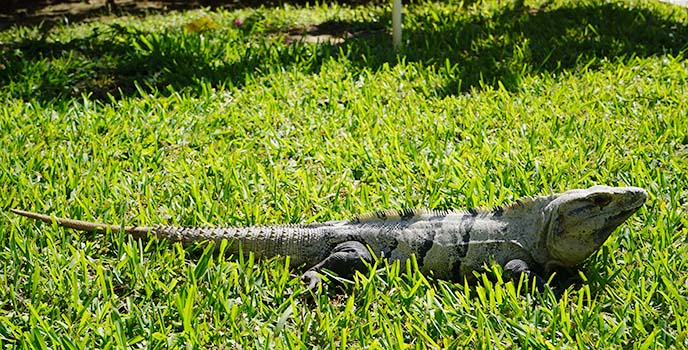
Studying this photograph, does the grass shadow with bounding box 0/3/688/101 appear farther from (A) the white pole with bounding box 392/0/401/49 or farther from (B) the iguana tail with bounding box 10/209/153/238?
(B) the iguana tail with bounding box 10/209/153/238

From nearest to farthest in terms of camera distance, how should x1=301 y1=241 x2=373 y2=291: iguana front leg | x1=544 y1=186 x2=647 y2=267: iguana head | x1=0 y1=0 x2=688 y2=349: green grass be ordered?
1. x1=0 y1=0 x2=688 y2=349: green grass
2. x1=544 y1=186 x2=647 y2=267: iguana head
3. x1=301 y1=241 x2=373 y2=291: iguana front leg

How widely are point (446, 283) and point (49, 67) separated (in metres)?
4.24

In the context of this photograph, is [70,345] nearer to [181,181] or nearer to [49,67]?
[181,181]

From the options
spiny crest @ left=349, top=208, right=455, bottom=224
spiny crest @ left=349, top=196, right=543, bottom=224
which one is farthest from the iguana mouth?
spiny crest @ left=349, top=208, right=455, bottom=224

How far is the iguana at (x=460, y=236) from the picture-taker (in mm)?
3146

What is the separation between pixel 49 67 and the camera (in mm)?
6297

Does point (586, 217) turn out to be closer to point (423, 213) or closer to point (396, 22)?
point (423, 213)

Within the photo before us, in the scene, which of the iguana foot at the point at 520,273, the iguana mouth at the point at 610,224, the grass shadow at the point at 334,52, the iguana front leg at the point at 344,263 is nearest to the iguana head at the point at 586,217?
the iguana mouth at the point at 610,224

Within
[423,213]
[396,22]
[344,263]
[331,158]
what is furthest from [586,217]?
[396,22]

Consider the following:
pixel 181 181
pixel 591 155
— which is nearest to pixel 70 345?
pixel 181 181

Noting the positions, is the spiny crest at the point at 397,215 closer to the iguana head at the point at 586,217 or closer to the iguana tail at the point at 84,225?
the iguana head at the point at 586,217

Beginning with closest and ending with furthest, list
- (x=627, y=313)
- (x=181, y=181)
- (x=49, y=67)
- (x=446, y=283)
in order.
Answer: (x=627, y=313) → (x=446, y=283) → (x=181, y=181) → (x=49, y=67)

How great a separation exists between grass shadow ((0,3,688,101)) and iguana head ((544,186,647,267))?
8.69ft

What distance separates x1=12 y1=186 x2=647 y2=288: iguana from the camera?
315cm
